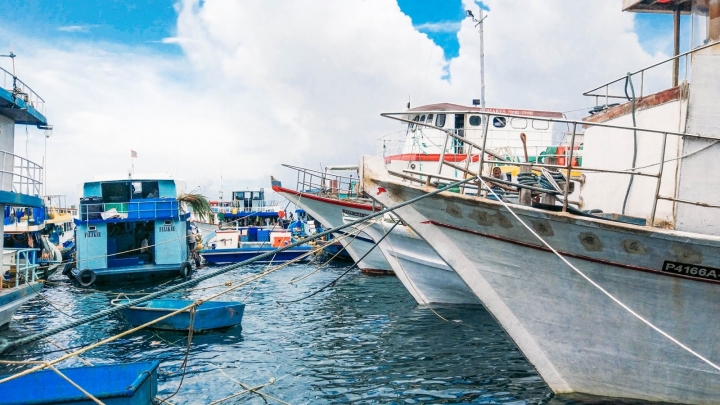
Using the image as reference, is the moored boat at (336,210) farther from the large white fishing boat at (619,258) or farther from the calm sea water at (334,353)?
the large white fishing boat at (619,258)

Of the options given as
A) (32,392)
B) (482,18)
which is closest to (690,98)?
(32,392)

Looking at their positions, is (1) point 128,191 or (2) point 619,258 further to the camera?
(1) point 128,191

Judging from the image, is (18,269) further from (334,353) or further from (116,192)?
(116,192)

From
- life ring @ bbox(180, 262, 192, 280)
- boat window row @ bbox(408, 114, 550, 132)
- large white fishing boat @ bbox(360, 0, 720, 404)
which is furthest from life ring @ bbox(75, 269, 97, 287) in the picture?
large white fishing boat @ bbox(360, 0, 720, 404)

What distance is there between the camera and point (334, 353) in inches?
399

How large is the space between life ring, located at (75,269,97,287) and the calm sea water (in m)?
2.94

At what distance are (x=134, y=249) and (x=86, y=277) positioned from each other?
1839 millimetres

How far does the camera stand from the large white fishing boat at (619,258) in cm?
623

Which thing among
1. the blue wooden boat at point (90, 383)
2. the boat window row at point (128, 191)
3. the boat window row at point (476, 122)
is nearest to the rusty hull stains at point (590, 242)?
the blue wooden boat at point (90, 383)

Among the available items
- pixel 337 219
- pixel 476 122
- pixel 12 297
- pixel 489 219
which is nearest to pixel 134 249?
pixel 337 219

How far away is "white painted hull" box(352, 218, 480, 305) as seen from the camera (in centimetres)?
1441

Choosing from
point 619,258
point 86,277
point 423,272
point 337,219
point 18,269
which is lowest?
point 86,277

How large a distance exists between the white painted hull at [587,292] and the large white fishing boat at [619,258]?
0.01 m

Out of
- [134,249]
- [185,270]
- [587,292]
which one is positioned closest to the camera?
[587,292]
